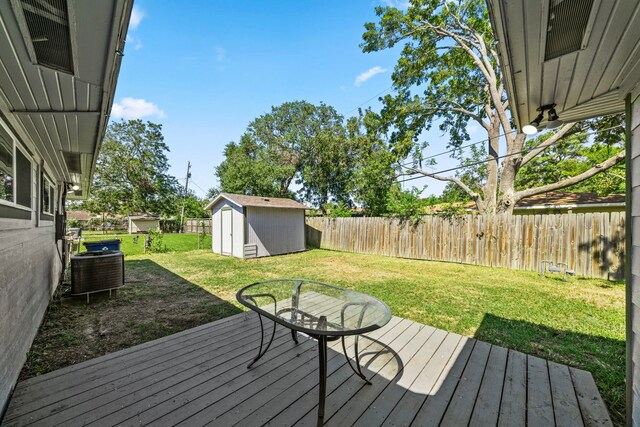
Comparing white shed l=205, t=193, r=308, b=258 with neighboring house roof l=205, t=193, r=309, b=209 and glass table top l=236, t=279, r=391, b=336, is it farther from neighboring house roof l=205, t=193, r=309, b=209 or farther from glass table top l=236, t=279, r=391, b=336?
glass table top l=236, t=279, r=391, b=336

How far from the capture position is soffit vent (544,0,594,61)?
116cm

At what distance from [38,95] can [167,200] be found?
1106 inches

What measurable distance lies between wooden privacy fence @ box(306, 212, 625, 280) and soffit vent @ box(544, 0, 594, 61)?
709cm

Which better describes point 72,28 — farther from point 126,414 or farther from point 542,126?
point 542,126

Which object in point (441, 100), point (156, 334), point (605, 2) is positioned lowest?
point (156, 334)

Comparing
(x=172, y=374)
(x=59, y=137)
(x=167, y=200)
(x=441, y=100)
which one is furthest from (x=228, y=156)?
(x=172, y=374)

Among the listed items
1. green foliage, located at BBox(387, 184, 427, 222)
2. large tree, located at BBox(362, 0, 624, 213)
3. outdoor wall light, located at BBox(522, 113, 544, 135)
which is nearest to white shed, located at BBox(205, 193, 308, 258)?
green foliage, located at BBox(387, 184, 427, 222)

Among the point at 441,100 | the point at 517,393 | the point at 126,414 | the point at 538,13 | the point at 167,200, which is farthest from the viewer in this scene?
the point at 167,200

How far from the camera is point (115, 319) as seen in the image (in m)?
3.72

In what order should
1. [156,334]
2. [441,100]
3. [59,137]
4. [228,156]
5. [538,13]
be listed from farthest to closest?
[228,156] < [441,100] < [156,334] < [59,137] < [538,13]

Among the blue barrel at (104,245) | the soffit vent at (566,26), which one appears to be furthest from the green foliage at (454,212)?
the blue barrel at (104,245)

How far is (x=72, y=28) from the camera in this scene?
111 cm

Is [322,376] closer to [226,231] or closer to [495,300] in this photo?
[495,300]

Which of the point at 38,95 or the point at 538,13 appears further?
the point at 38,95
